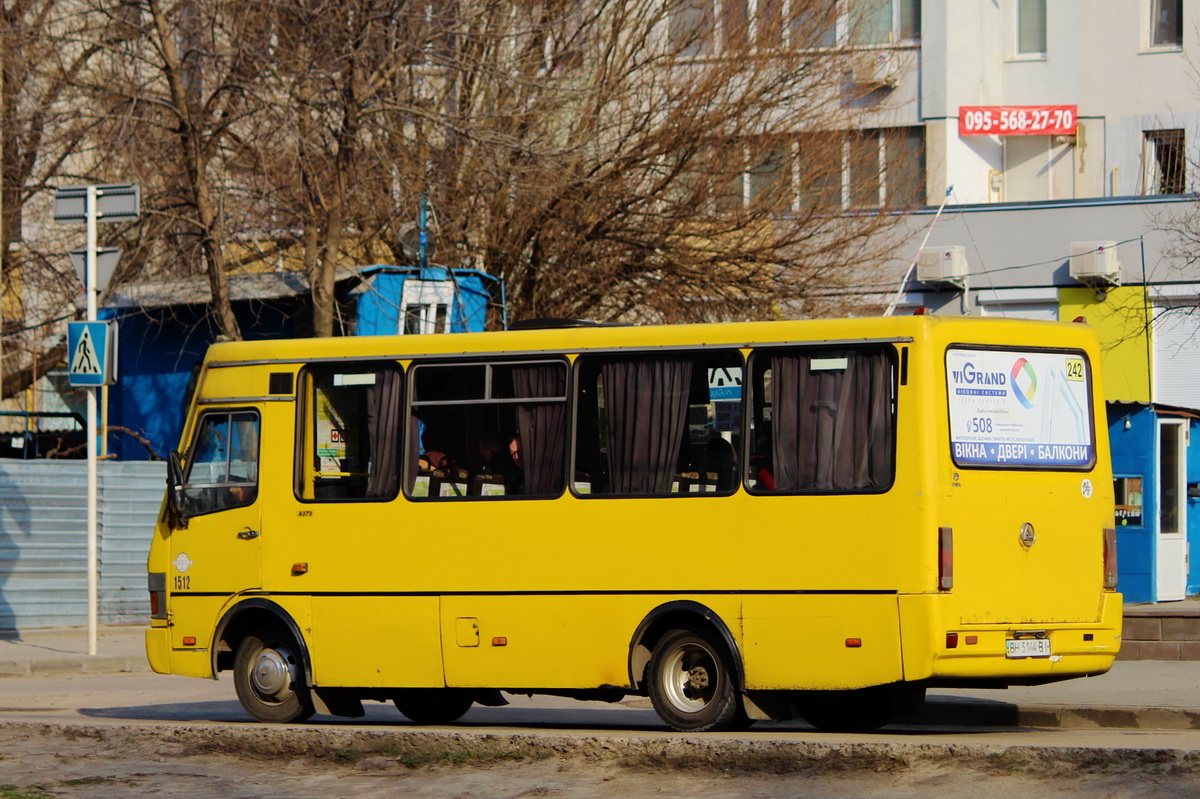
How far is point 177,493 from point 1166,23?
27.0m

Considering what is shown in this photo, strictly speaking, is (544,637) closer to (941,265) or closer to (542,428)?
(542,428)

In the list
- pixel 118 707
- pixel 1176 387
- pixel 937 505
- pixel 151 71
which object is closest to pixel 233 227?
pixel 151 71

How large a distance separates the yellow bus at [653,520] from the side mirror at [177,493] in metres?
0.02

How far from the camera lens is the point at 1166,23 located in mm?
34812

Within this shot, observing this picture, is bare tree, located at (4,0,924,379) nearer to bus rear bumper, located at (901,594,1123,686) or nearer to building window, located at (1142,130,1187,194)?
building window, located at (1142,130,1187,194)

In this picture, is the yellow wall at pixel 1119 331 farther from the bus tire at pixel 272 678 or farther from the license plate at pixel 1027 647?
the bus tire at pixel 272 678

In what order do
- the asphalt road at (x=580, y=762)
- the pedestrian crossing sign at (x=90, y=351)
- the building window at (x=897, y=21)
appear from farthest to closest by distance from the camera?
the building window at (x=897, y=21) → the pedestrian crossing sign at (x=90, y=351) → the asphalt road at (x=580, y=762)

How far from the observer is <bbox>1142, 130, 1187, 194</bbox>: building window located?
34.4 meters

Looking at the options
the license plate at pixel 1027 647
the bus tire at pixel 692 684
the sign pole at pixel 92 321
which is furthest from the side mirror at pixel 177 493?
the license plate at pixel 1027 647

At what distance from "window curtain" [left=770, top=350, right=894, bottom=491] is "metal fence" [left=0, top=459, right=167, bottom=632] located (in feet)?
43.0

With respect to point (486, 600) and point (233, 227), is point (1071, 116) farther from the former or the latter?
point (486, 600)

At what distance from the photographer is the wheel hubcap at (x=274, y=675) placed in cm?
1259

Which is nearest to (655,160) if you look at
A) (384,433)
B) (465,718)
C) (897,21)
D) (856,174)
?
(856,174)

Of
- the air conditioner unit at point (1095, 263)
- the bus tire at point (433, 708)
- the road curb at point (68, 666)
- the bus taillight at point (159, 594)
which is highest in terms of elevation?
the air conditioner unit at point (1095, 263)
